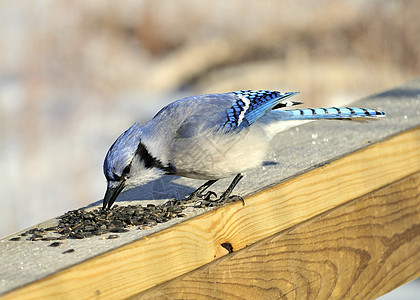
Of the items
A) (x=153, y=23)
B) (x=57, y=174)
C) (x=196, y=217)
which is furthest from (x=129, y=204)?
(x=153, y=23)

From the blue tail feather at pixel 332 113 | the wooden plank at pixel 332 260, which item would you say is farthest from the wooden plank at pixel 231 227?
the blue tail feather at pixel 332 113

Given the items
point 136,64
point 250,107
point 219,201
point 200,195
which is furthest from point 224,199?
point 136,64

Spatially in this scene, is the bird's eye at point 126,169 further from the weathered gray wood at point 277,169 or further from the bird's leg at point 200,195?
the bird's leg at point 200,195

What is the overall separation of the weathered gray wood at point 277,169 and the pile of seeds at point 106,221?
0.15ft

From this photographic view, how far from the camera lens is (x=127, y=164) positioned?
2223mm

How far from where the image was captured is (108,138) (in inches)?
190

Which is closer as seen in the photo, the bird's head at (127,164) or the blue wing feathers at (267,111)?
the bird's head at (127,164)

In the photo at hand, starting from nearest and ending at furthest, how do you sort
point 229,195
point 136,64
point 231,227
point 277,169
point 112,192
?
point 231,227, point 229,195, point 112,192, point 277,169, point 136,64

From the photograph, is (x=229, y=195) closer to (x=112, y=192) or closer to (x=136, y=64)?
(x=112, y=192)

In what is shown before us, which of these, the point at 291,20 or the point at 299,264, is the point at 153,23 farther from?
the point at 299,264

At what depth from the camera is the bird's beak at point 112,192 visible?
2.15 meters

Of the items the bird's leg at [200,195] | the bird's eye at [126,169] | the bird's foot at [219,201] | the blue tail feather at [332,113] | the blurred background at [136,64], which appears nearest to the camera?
the bird's foot at [219,201]

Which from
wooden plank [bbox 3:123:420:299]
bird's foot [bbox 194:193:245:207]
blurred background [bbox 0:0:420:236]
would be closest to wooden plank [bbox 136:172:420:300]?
wooden plank [bbox 3:123:420:299]

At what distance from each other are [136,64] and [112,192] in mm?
2971
